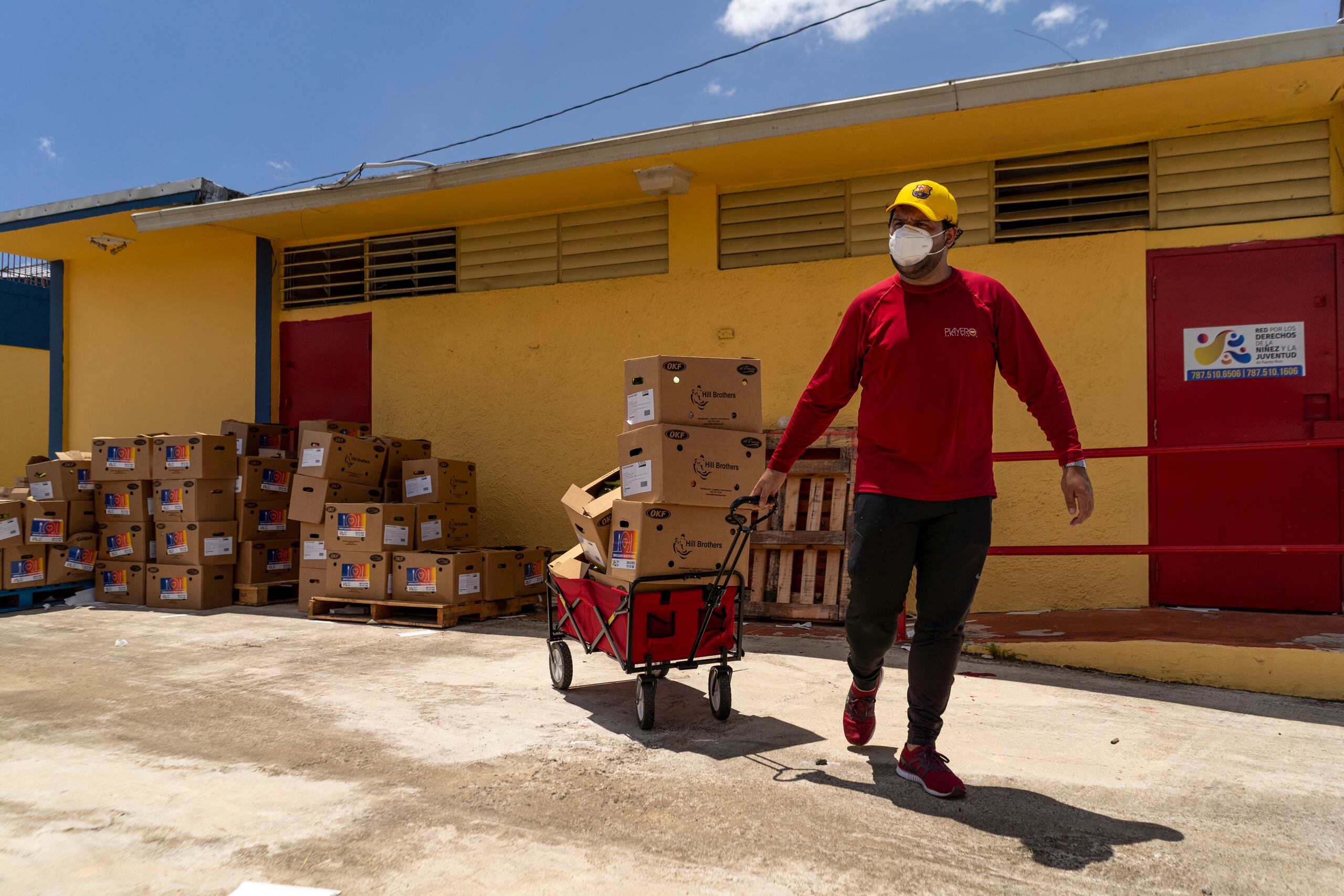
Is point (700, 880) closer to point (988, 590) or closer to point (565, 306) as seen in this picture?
point (988, 590)

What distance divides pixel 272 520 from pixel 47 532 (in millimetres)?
1827

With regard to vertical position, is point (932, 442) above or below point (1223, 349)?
below

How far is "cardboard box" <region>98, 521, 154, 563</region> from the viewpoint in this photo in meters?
7.75

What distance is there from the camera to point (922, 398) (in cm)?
286

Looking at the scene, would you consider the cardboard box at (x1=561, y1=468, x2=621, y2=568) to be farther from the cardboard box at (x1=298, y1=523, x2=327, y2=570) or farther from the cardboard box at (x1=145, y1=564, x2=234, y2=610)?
the cardboard box at (x1=145, y1=564, x2=234, y2=610)

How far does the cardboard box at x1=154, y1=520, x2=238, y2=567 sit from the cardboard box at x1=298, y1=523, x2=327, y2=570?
92 cm

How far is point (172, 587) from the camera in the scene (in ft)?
24.7

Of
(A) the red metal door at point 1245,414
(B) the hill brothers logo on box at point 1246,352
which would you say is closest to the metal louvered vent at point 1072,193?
(A) the red metal door at point 1245,414

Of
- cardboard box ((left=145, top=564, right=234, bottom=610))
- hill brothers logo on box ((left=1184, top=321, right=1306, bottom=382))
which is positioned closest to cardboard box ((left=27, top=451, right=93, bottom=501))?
cardboard box ((left=145, top=564, right=234, bottom=610))

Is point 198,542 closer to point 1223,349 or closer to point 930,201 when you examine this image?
point 930,201

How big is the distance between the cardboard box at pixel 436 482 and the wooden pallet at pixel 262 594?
5.14 feet

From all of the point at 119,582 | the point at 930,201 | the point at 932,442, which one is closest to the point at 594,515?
the point at 932,442

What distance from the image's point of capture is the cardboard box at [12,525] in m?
7.31

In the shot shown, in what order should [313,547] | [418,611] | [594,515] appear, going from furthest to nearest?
[313,547], [418,611], [594,515]
